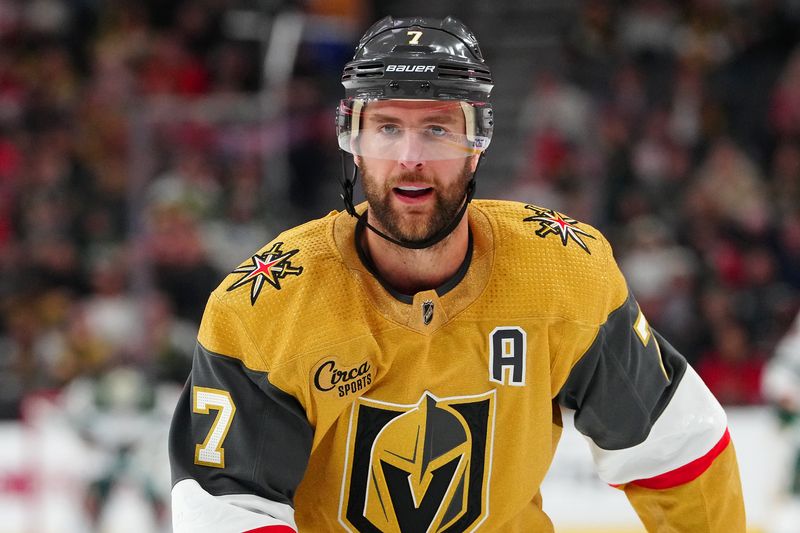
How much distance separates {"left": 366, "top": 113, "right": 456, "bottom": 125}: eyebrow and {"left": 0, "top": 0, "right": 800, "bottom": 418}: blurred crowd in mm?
3386

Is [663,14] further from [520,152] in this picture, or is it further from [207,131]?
[207,131]

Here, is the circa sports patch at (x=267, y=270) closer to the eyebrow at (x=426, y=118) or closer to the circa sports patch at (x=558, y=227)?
the eyebrow at (x=426, y=118)

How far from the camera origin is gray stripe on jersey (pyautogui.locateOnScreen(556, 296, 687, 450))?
2.12 meters

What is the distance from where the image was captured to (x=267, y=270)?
2059mm

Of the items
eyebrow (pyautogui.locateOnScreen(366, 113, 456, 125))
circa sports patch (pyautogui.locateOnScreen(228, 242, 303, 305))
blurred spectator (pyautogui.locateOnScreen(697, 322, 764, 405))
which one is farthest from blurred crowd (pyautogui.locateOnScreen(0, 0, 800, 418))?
eyebrow (pyautogui.locateOnScreen(366, 113, 456, 125))

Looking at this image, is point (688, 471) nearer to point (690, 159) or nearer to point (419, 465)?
point (419, 465)

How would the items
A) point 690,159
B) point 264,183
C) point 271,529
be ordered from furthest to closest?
point 690,159, point 264,183, point 271,529

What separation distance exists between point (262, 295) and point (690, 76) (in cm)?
569

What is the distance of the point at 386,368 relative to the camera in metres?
2.02

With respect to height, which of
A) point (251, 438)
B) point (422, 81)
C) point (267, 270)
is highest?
point (422, 81)

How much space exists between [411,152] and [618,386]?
23.2 inches

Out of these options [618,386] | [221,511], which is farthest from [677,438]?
[221,511]

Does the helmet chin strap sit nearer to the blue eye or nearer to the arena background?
the blue eye

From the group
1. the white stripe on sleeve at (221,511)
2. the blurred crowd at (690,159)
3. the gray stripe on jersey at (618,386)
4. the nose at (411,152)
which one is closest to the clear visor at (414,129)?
the nose at (411,152)
